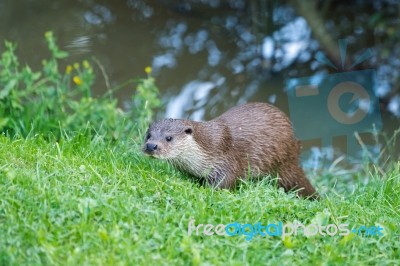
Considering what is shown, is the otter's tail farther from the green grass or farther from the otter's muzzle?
the otter's muzzle

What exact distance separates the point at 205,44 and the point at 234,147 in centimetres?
374

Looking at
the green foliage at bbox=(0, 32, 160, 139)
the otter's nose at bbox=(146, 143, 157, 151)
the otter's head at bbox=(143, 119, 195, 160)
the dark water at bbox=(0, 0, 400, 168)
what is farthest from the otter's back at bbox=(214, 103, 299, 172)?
the dark water at bbox=(0, 0, 400, 168)

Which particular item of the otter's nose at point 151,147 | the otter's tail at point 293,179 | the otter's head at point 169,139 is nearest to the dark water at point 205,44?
the otter's tail at point 293,179

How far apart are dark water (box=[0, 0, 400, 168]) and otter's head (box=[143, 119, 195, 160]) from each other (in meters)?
2.52

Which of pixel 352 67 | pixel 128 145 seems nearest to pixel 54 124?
pixel 128 145

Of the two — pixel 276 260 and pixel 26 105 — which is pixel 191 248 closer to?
pixel 276 260

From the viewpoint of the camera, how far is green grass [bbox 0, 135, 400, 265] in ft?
10.3

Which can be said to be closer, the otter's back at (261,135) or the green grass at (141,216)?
the green grass at (141,216)

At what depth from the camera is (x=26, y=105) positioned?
551cm

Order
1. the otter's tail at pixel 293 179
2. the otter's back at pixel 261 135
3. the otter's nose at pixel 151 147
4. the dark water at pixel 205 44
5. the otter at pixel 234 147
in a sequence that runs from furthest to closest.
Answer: the dark water at pixel 205 44, the otter's tail at pixel 293 179, the otter's back at pixel 261 135, the otter at pixel 234 147, the otter's nose at pixel 151 147

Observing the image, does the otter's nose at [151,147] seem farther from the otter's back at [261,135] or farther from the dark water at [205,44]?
the dark water at [205,44]

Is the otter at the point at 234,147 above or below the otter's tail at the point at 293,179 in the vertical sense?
above

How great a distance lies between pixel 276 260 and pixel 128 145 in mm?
2117

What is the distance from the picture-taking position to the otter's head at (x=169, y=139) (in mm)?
4305
